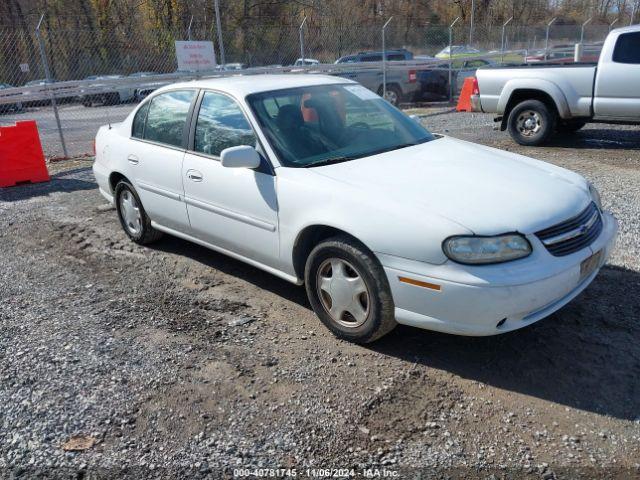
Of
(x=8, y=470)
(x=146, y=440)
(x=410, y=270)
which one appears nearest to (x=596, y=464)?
(x=410, y=270)

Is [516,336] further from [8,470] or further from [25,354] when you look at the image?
[25,354]

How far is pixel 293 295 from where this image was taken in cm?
441

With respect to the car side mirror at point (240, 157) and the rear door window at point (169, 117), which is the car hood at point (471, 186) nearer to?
the car side mirror at point (240, 157)

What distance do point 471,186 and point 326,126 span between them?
4.18ft

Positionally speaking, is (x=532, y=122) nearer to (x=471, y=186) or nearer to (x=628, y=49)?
(x=628, y=49)

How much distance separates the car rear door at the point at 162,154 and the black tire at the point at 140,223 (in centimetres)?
18

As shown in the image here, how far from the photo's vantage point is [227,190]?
13.6ft

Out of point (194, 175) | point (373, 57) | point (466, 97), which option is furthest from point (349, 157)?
point (373, 57)

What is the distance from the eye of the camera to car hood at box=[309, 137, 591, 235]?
3156mm

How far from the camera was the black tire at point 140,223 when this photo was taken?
5.39m

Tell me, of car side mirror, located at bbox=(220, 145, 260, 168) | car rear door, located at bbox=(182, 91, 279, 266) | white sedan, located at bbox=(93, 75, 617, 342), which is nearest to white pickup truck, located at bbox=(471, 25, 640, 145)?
white sedan, located at bbox=(93, 75, 617, 342)

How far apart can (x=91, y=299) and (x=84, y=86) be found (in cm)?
805

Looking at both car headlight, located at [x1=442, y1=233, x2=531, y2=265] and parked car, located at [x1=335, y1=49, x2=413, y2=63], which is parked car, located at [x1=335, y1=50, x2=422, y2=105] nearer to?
parked car, located at [x1=335, y1=49, x2=413, y2=63]

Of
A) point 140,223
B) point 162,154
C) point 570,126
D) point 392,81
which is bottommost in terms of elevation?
point 570,126
